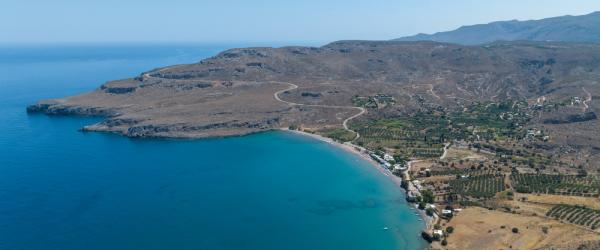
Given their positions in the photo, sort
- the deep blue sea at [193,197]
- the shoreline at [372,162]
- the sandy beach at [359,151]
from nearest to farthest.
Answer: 1. the deep blue sea at [193,197]
2. the shoreline at [372,162]
3. the sandy beach at [359,151]

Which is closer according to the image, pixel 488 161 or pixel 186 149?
pixel 488 161

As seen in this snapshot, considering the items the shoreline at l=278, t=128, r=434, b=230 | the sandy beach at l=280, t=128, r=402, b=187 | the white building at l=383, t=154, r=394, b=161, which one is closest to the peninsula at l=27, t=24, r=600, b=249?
the white building at l=383, t=154, r=394, b=161

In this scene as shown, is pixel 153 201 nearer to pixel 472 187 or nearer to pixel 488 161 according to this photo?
pixel 472 187

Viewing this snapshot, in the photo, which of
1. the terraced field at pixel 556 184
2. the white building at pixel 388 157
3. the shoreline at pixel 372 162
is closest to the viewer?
the shoreline at pixel 372 162

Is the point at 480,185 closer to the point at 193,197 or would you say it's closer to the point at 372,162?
the point at 372,162

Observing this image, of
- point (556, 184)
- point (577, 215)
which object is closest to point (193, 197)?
point (577, 215)

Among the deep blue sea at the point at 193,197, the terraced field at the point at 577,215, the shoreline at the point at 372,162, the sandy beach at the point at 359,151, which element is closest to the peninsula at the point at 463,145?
the terraced field at the point at 577,215

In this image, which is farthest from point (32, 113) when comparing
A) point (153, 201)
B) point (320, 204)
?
point (320, 204)

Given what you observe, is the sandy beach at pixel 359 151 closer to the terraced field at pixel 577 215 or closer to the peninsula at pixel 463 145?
the peninsula at pixel 463 145

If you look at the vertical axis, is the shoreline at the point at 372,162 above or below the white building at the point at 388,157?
below
